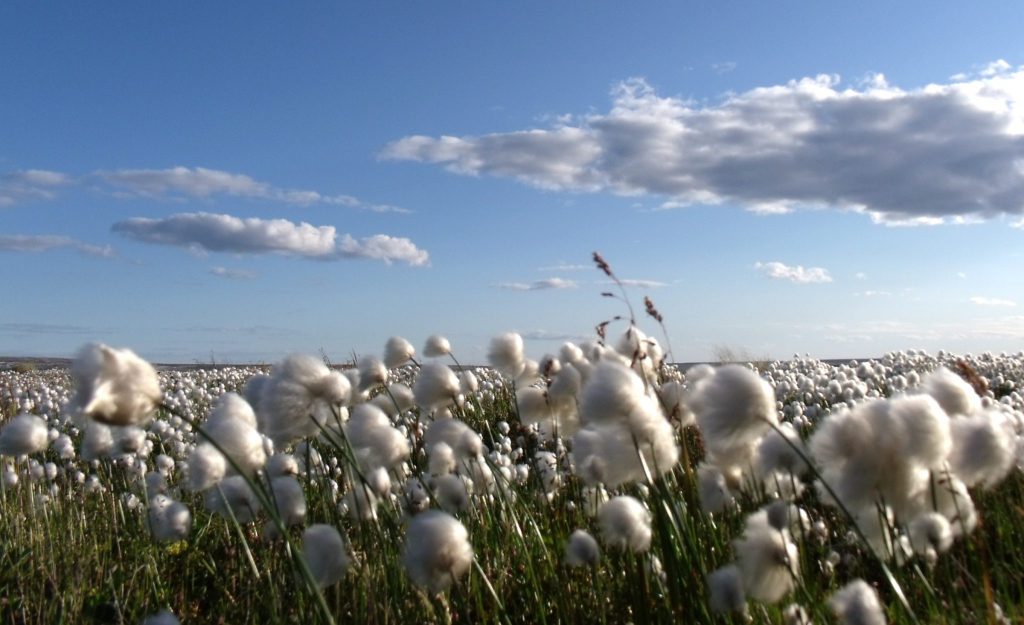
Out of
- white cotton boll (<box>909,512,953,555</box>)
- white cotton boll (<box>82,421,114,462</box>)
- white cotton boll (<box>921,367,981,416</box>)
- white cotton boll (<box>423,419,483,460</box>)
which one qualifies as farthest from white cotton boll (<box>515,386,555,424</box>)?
white cotton boll (<box>82,421,114,462</box>)

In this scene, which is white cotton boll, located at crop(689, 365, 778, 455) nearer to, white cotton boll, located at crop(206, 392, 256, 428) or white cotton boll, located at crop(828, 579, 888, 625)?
white cotton boll, located at crop(828, 579, 888, 625)

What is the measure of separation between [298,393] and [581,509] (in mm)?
1785

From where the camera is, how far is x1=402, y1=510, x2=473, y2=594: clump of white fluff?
251 centimetres

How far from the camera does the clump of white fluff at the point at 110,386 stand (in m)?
2.42

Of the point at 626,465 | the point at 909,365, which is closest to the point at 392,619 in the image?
the point at 626,465

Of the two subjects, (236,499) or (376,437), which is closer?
(376,437)

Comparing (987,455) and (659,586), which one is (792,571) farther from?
(659,586)

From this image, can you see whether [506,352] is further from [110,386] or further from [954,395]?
[110,386]

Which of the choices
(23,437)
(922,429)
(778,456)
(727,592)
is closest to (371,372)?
(23,437)

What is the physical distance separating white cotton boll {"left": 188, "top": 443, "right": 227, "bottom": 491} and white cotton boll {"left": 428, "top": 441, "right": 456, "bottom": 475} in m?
0.85

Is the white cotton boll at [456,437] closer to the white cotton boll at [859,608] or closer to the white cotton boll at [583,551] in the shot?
the white cotton boll at [583,551]

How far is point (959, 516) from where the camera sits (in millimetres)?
2580

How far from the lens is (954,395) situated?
113 inches

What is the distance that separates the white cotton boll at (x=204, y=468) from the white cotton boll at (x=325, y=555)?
2.58 feet
